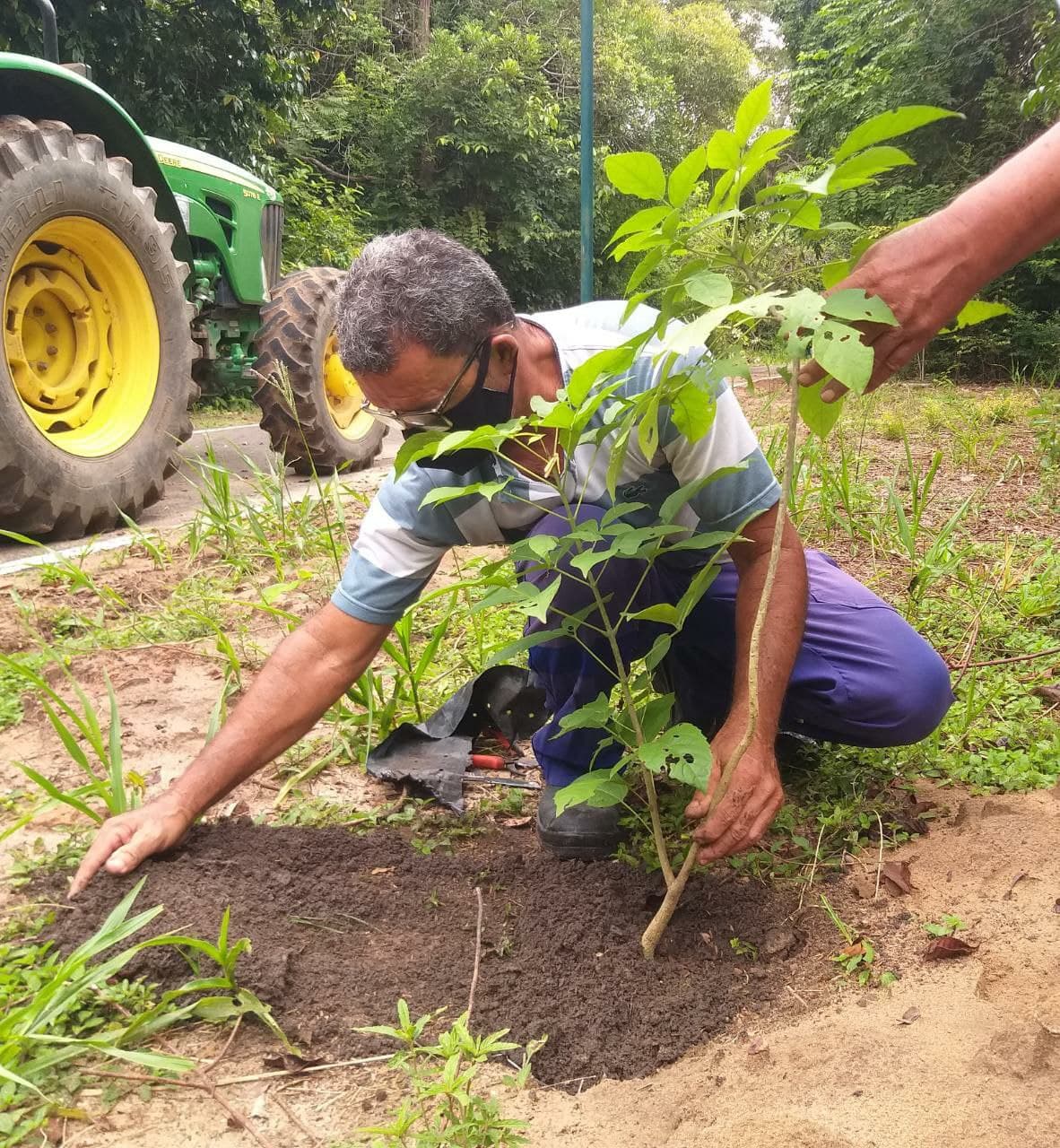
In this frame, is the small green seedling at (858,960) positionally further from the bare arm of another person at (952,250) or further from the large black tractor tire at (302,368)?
the large black tractor tire at (302,368)

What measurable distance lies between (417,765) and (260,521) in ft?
6.09

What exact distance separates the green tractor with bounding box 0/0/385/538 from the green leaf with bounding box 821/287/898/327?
204 cm

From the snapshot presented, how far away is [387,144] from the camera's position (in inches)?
600

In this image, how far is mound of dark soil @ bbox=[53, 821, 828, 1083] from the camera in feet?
4.55

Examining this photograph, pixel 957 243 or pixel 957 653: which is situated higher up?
pixel 957 243

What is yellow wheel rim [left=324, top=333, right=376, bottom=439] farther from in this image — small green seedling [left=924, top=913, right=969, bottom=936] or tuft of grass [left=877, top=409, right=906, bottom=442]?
small green seedling [left=924, top=913, right=969, bottom=936]

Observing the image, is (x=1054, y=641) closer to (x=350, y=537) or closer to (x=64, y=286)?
(x=350, y=537)

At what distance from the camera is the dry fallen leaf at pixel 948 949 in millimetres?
1416

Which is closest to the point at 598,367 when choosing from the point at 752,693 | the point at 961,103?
the point at 752,693

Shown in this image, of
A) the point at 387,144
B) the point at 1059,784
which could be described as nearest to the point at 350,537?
the point at 1059,784

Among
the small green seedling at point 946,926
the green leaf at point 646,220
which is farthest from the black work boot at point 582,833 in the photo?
the green leaf at point 646,220

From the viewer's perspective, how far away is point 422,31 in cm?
1689

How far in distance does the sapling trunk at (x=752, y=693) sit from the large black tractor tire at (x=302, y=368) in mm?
3691

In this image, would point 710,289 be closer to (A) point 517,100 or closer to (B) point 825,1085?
(B) point 825,1085
